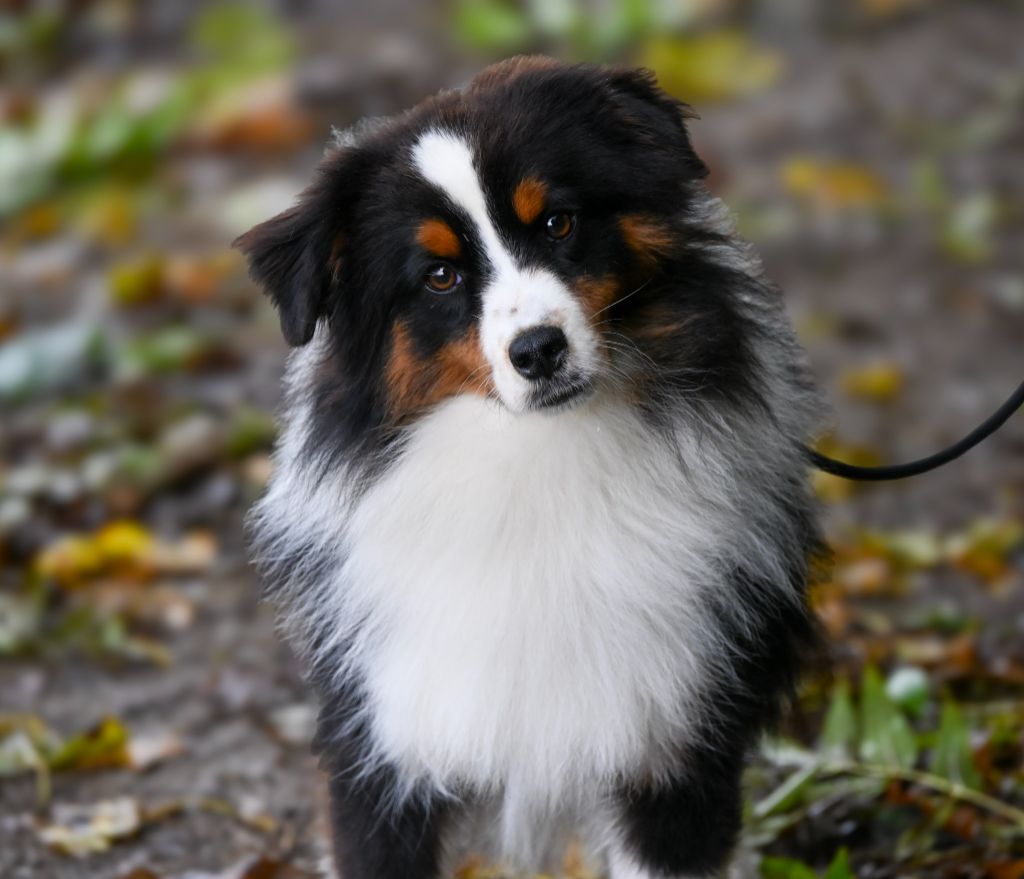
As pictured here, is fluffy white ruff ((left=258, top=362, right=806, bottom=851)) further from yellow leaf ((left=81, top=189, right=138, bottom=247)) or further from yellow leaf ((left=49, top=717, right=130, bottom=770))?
yellow leaf ((left=81, top=189, right=138, bottom=247))

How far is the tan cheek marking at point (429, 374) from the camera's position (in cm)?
322

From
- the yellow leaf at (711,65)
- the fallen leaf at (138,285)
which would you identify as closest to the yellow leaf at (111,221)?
the fallen leaf at (138,285)

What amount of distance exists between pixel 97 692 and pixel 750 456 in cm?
280

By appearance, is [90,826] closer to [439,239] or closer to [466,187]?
[439,239]

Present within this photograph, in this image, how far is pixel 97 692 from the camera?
5285 millimetres

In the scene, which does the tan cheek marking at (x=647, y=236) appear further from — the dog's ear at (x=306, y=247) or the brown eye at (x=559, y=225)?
the dog's ear at (x=306, y=247)

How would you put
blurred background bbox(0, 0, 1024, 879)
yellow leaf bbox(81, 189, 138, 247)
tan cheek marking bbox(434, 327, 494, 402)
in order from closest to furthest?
tan cheek marking bbox(434, 327, 494, 402)
blurred background bbox(0, 0, 1024, 879)
yellow leaf bbox(81, 189, 138, 247)

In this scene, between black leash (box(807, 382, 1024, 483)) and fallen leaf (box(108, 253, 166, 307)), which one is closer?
black leash (box(807, 382, 1024, 483))

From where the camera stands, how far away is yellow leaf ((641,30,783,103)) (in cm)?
925

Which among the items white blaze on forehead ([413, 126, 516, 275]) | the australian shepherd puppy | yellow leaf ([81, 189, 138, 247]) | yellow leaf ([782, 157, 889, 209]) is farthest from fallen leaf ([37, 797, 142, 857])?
yellow leaf ([782, 157, 889, 209])

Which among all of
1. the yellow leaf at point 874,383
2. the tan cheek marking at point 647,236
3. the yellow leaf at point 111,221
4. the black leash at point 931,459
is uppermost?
the tan cheek marking at point 647,236

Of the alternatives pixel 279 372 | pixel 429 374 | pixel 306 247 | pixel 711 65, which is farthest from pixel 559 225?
pixel 711 65

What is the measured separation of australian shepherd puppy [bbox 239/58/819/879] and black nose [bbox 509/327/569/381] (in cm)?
10

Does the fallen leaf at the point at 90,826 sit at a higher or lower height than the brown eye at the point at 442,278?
lower
